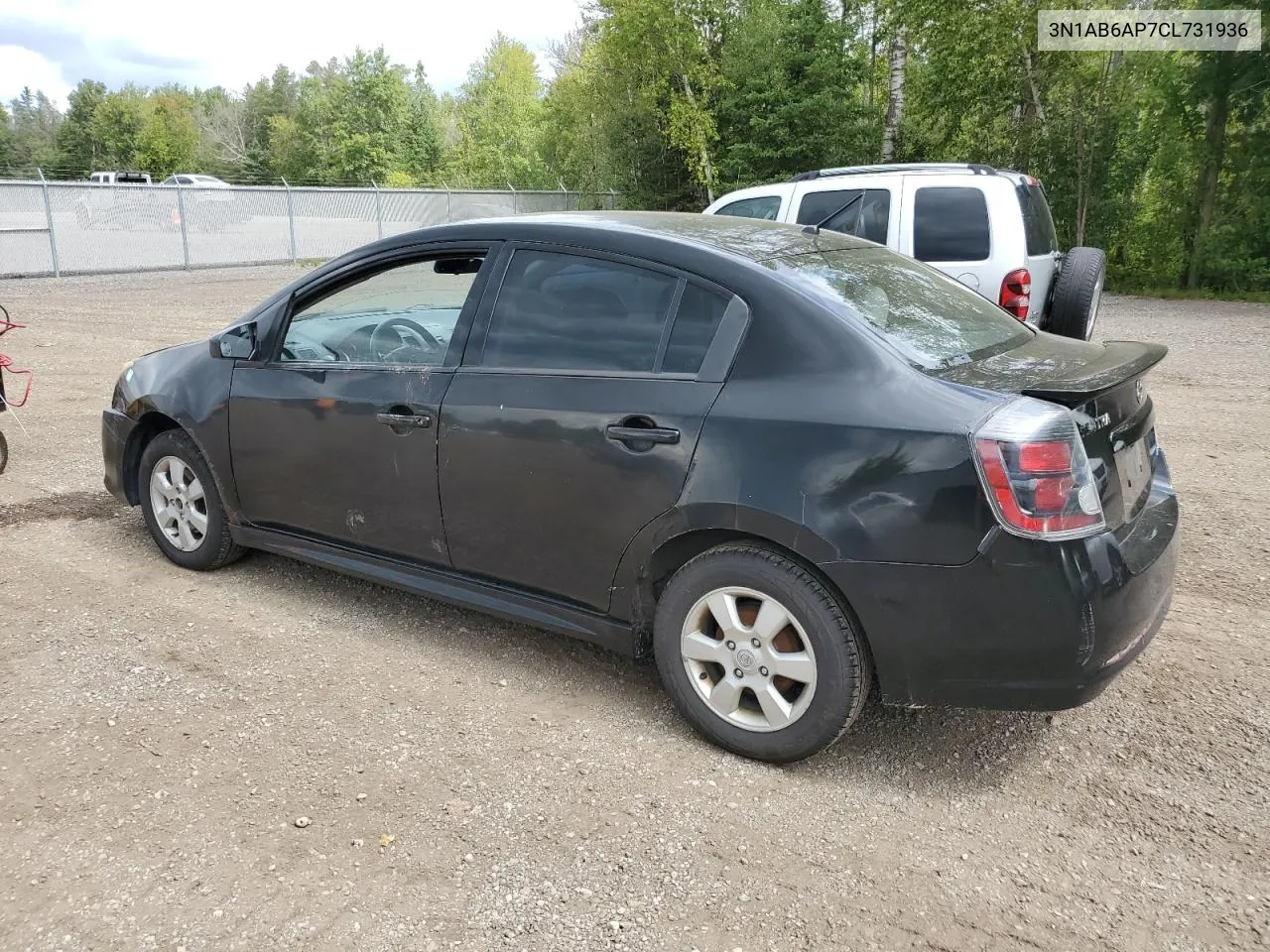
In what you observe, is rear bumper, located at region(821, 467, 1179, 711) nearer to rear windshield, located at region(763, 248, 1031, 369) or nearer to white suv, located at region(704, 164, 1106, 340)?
rear windshield, located at region(763, 248, 1031, 369)

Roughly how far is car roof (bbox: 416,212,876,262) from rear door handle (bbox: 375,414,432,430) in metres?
0.72

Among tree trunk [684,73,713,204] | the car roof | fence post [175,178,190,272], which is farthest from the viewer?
tree trunk [684,73,713,204]

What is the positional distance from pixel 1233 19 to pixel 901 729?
1829cm

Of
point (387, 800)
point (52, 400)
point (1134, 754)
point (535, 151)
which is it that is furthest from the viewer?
point (535, 151)

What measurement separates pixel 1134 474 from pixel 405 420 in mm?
2485

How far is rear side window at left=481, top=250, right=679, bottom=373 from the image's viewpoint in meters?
3.25

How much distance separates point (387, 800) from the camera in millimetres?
2906

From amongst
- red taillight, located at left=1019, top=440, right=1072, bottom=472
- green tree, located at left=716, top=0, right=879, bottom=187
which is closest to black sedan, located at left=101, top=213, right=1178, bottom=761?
red taillight, located at left=1019, top=440, right=1072, bottom=472

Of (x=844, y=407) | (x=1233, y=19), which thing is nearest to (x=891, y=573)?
(x=844, y=407)

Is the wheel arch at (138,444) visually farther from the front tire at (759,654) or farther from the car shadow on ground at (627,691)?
the front tire at (759,654)

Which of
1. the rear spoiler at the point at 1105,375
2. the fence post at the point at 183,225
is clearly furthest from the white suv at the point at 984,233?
the fence post at the point at 183,225

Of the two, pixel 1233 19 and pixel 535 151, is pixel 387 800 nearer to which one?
pixel 1233 19

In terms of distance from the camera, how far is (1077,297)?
795 centimetres

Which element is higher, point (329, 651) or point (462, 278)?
point (462, 278)
